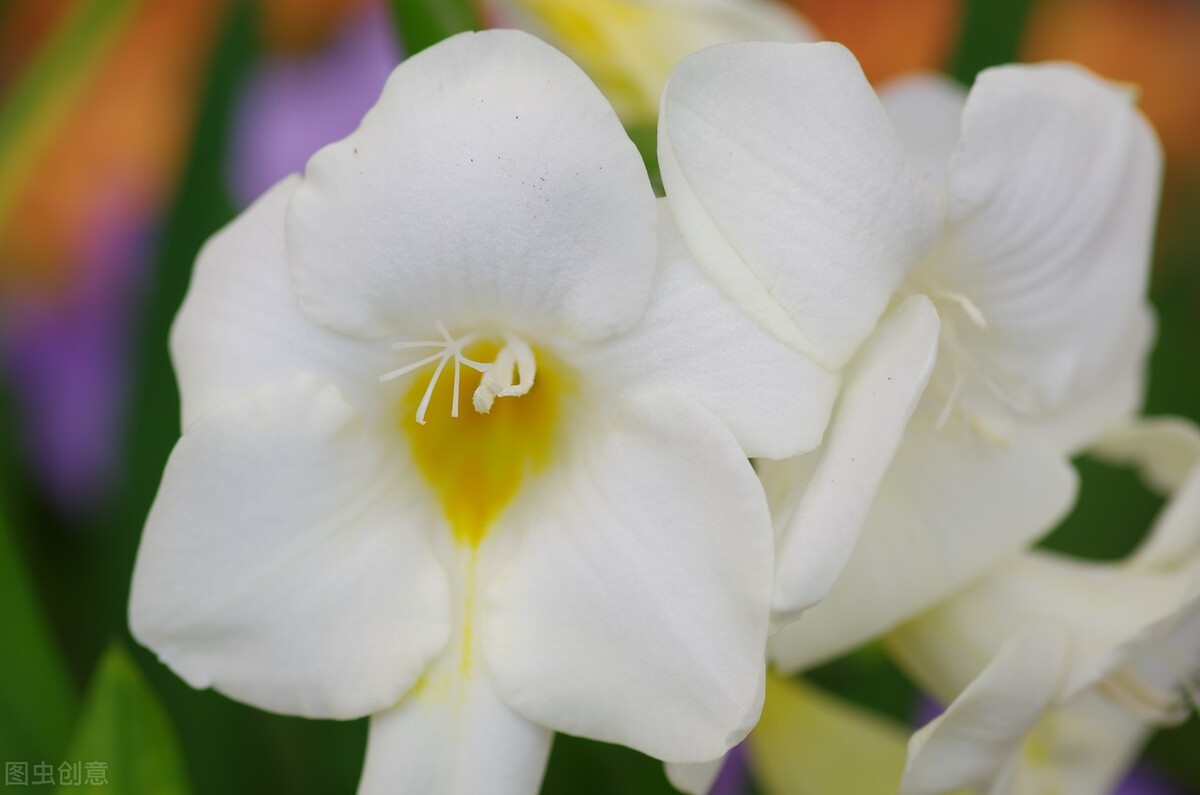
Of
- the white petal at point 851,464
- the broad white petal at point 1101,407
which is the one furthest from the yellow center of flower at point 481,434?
the broad white petal at point 1101,407

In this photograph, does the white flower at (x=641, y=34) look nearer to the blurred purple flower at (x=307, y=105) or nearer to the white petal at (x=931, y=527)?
the white petal at (x=931, y=527)

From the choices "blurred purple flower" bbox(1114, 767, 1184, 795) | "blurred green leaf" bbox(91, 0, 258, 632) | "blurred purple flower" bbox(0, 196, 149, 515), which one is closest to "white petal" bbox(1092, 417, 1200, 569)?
"blurred purple flower" bbox(1114, 767, 1184, 795)

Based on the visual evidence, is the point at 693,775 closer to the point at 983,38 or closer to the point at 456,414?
the point at 456,414

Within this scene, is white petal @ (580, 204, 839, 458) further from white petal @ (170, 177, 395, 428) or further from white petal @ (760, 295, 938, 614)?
white petal @ (170, 177, 395, 428)

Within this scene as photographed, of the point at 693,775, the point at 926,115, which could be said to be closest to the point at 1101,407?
the point at 926,115

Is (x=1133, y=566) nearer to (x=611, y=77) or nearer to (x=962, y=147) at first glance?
(x=962, y=147)

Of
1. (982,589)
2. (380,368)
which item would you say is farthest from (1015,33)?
(380,368)
